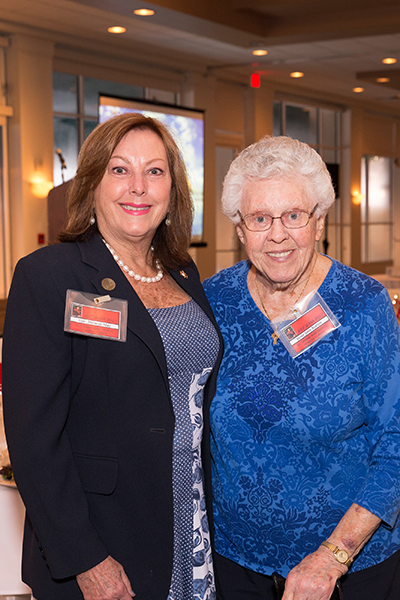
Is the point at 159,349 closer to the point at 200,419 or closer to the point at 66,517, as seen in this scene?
the point at 200,419

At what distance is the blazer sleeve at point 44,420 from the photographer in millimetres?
1448

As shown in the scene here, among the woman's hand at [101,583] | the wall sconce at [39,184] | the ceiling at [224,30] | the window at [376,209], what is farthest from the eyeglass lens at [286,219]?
the window at [376,209]

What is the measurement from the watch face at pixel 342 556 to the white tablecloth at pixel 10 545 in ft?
4.23

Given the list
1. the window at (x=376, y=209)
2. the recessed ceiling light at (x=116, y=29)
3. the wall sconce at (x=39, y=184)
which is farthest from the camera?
the window at (x=376, y=209)

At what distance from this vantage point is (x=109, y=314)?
5.10 feet

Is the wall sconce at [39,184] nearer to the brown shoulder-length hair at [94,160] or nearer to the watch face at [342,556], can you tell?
the brown shoulder-length hair at [94,160]

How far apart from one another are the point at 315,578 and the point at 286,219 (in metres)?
0.88

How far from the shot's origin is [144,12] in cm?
759

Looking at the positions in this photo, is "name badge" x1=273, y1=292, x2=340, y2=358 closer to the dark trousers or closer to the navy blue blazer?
the navy blue blazer

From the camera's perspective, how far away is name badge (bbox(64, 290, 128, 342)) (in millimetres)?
1486

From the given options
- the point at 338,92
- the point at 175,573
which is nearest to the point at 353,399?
the point at 175,573

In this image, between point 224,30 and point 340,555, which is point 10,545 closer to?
point 340,555

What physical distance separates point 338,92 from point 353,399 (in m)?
13.5

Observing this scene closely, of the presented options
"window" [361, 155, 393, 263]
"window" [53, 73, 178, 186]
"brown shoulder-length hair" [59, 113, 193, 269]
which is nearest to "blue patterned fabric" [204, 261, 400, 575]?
"brown shoulder-length hair" [59, 113, 193, 269]
